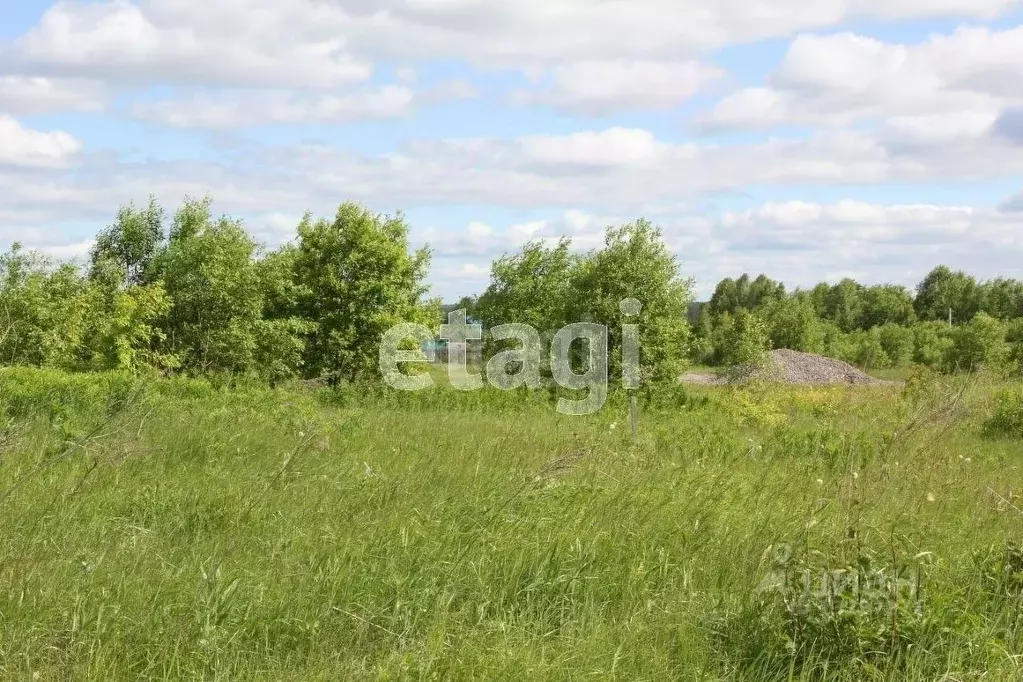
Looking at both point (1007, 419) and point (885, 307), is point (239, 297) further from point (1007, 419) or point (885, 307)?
point (885, 307)

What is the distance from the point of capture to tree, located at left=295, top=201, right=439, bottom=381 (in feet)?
85.6

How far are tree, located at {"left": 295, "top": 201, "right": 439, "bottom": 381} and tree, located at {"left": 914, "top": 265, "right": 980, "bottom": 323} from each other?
41227 mm

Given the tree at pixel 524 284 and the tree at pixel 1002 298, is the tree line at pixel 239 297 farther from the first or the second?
the tree at pixel 1002 298

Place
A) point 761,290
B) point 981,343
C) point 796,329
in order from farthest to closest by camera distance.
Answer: point 761,290
point 796,329
point 981,343

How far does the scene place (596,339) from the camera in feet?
54.5

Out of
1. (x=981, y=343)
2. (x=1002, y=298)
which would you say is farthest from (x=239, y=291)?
(x=1002, y=298)

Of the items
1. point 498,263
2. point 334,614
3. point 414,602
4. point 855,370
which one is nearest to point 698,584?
point 414,602

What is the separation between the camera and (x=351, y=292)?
26188 millimetres

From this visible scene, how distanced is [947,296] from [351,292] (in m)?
45.2

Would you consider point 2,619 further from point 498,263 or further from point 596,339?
point 498,263

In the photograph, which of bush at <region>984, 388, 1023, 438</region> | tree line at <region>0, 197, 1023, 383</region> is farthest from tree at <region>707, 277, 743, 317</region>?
bush at <region>984, 388, 1023, 438</region>

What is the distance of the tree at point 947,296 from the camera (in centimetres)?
5675

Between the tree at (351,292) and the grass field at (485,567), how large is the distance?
1909 cm

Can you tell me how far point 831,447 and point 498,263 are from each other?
2035 cm
